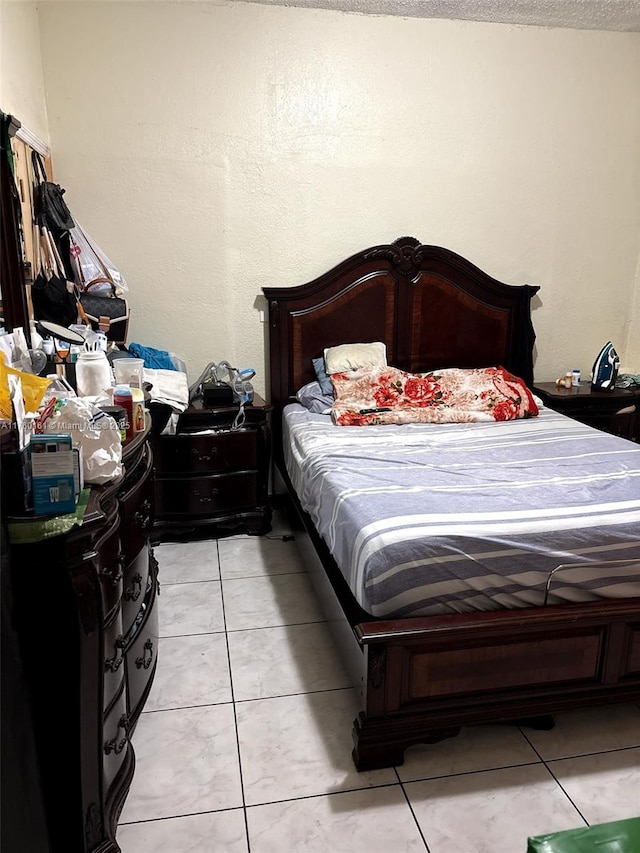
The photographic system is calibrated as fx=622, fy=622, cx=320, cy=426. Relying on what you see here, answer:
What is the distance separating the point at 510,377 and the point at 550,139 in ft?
4.80

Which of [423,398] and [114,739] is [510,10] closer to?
[423,398]

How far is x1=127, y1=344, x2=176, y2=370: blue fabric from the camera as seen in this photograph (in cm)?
324

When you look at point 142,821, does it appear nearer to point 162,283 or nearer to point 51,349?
point 51,349

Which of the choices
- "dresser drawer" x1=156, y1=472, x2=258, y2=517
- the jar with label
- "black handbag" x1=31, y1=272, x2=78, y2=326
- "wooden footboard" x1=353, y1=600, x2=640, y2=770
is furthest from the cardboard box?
"dresser drawer" x1=156, y1=472, x2=258, y2=517

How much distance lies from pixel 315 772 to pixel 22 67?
3063 mm

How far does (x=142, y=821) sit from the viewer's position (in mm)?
1645

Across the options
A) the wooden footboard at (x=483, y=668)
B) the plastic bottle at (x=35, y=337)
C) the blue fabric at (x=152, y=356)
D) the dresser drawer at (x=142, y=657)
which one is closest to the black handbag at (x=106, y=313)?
the blue fabric at (x=152, y=356)

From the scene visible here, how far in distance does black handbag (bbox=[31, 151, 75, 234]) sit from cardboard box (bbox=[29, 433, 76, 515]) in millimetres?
1907

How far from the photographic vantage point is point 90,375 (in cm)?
193

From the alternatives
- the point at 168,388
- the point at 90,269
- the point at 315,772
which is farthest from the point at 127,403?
the point at 90,269

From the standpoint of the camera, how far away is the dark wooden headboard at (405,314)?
11.7ft

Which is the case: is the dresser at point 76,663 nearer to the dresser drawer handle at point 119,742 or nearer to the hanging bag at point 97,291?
the dresser drawer handle at point 119,742

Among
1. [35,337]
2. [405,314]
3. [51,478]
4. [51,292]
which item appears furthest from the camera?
[405,314]

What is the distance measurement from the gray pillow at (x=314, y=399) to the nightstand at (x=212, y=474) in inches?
9.2
